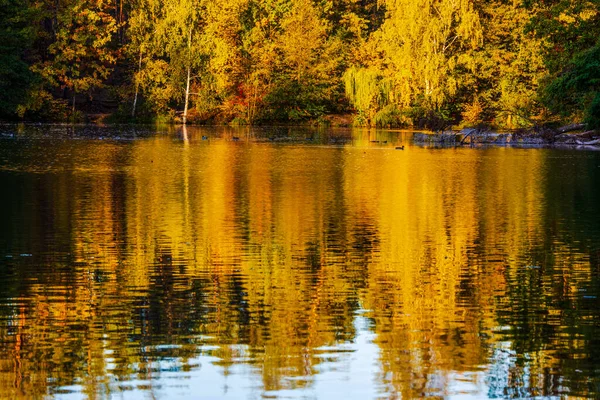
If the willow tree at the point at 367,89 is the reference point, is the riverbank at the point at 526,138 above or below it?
below

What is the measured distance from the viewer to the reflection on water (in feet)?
26.5

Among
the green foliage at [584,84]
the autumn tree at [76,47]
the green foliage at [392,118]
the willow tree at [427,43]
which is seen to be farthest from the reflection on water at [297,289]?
the autumn tree at [76,47]

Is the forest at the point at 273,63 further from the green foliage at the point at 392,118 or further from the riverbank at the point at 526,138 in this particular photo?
the riverbank at the point at 526,138

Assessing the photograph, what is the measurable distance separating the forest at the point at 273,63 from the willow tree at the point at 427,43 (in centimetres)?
8

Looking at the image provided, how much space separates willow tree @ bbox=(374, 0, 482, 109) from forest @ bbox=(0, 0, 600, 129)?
0.08m

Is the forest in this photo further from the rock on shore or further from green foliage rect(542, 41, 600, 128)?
green foliage rect(542, 41, 600, 128)

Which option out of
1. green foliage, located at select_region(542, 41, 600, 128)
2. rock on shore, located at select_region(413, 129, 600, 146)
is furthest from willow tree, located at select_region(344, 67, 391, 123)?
green foliage, located at select_region(542, 41, 600, 128)

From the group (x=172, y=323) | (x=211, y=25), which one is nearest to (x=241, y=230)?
(x=172, y=323)

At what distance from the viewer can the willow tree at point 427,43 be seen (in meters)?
63.5

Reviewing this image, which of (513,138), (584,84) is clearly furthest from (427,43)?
(584,84)

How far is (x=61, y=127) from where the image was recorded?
6134 cm

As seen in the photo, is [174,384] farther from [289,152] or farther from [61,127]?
[61,127]

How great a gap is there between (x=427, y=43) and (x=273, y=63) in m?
15.8

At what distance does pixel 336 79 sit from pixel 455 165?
4121 centimetres
